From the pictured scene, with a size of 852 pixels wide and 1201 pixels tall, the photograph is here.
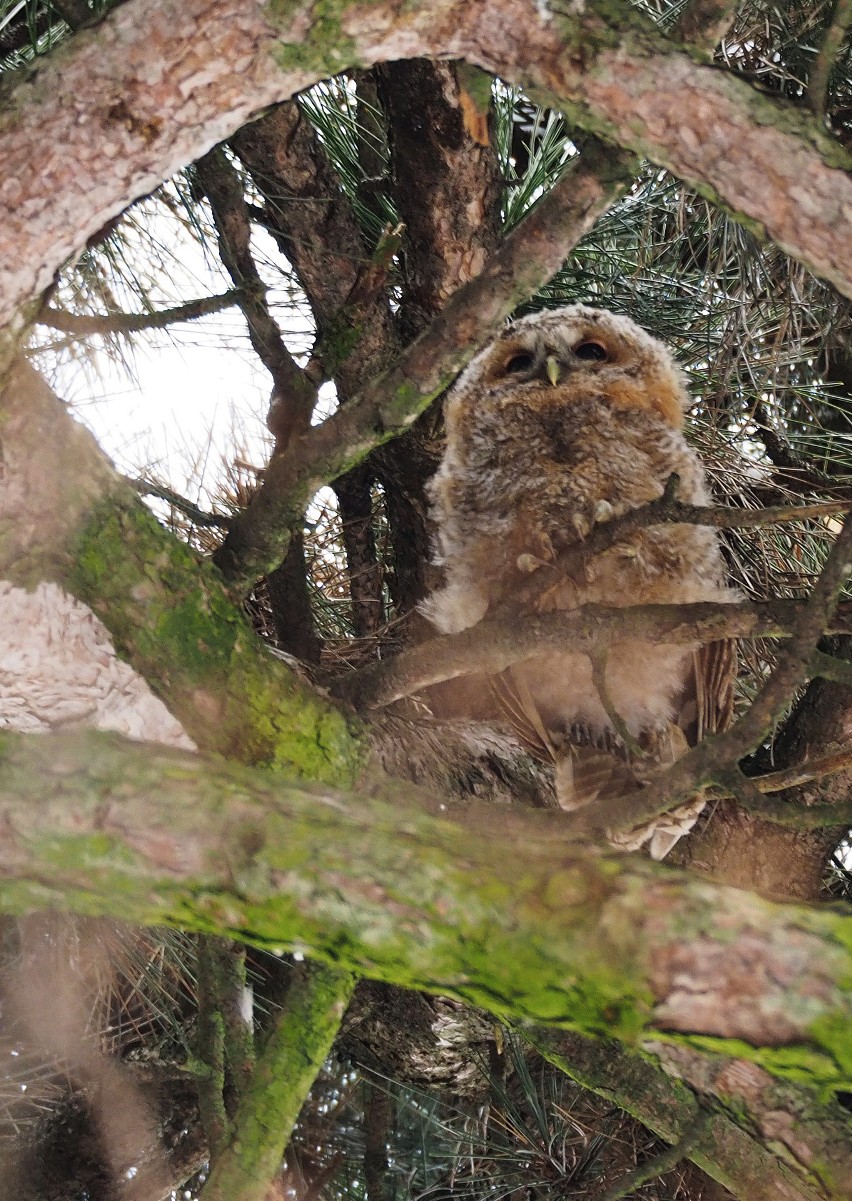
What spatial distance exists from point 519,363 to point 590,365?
158 mm

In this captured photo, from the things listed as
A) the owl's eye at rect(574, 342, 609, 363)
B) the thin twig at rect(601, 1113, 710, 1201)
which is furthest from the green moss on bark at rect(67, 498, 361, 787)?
the owl's eye at rect(574, 342, 609, 363)

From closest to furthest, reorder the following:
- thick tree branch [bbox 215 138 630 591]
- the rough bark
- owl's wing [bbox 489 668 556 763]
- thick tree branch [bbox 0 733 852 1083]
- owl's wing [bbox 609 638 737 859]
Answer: thick tree branch [bbox 0 733 852 1083], thick tree branch [bbox 215 138 630 591], the rough bark, owl's wing [bbox 609 638 737 859], owl's wing [bbox 489 668 556 763]

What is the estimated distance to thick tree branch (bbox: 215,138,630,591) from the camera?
1251 mm

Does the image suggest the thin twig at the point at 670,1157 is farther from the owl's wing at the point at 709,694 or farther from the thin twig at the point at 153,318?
the thin twig at the point at 153,318

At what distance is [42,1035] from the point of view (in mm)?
2059

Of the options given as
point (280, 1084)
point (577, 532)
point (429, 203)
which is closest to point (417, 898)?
point (280, 1084)

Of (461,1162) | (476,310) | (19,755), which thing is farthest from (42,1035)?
(476,310)

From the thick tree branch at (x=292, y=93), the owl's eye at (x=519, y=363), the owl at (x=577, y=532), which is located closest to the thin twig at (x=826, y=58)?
the thick tree branch at (x=292, y=93)

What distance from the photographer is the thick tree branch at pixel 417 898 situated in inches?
28.1

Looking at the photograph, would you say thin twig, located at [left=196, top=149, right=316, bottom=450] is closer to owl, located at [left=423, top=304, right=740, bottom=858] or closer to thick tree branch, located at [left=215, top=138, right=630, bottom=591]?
thick tree branch, located at [left=215, top=138, right=630, bottom=591]

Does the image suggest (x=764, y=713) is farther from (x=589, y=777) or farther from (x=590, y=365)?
Answer: (x=590, y=365)

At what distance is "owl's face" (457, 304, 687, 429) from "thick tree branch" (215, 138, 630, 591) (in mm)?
757

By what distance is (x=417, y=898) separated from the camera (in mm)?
790

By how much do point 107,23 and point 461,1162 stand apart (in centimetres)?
195
